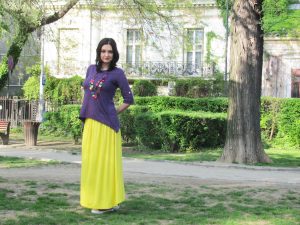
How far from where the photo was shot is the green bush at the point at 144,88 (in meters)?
30.1

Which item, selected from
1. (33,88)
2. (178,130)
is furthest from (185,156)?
(33,88)

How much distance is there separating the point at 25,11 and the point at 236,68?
5445 mm

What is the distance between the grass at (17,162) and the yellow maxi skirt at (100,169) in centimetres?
630

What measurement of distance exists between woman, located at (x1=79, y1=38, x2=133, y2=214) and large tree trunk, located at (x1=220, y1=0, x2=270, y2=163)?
760cm

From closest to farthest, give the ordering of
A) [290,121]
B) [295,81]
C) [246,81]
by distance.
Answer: [246,81], [290,121], [295,81]

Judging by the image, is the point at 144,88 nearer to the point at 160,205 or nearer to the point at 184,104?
the point at 184,104

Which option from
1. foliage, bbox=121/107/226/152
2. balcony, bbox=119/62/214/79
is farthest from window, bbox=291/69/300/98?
foliage, bbox=121/107/226/152

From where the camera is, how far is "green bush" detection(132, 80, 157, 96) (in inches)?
1187

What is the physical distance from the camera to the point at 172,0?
1792 centimetres

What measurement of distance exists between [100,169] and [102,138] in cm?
36

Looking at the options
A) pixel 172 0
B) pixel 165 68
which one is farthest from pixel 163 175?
pixel 165 68

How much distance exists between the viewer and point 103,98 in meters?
6.30

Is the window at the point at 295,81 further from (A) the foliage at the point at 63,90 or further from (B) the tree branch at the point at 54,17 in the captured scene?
(B) the tree branch at the point at 54,17

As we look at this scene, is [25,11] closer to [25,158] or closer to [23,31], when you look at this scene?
[23,31]
